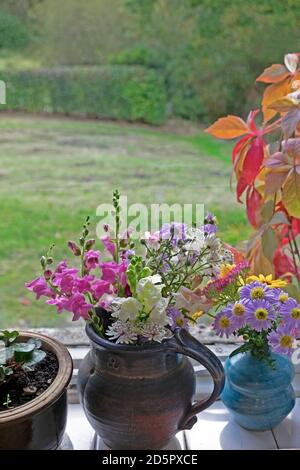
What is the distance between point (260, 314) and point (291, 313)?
0.05m

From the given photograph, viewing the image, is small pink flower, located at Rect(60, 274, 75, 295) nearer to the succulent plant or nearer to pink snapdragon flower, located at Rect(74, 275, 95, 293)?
pink snapdragon flower, located at Rect(74, 275, 95, 293)

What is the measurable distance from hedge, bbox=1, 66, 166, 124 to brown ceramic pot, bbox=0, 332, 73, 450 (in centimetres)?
68

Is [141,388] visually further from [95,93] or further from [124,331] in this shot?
[95,93]

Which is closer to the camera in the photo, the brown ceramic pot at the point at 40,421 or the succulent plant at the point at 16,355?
the brown ceramic pot at the point at 40,421

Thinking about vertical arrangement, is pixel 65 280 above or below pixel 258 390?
above

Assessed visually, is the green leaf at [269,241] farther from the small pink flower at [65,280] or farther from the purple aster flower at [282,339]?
the small pink flower at [65,280]

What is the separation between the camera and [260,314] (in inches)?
31.5

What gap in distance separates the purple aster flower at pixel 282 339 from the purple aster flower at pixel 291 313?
11 mm

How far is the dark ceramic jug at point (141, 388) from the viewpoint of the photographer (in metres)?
0.78

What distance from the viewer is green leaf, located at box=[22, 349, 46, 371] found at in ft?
2.78

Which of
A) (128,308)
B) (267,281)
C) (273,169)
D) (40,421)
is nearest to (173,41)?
(273,169)

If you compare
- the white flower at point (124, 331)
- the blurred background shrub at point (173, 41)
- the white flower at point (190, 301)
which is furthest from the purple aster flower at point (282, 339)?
the blurred background shrub at point (173, 41)
